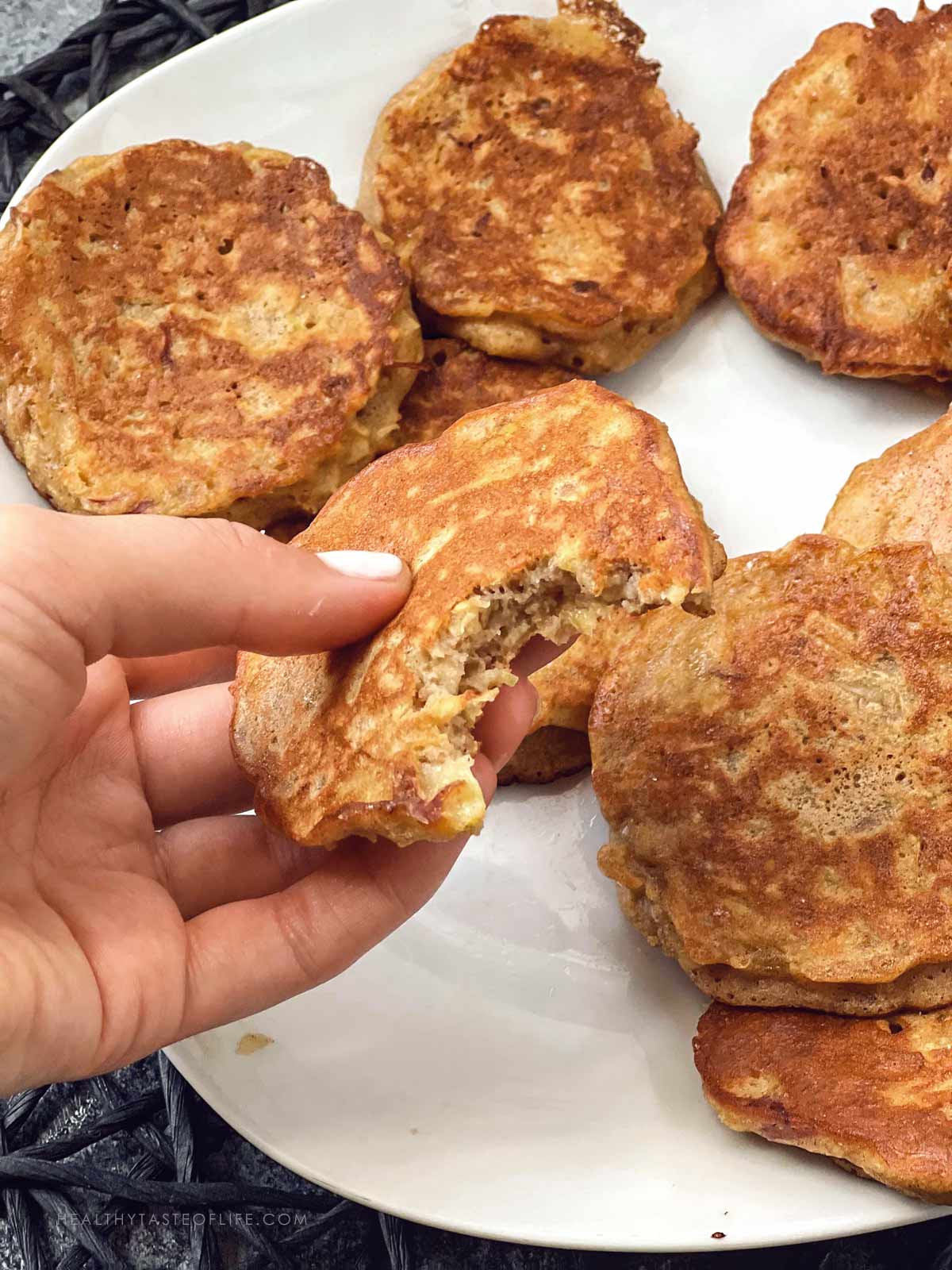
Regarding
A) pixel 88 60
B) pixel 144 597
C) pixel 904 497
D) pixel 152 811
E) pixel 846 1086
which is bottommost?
pixel 846 1086

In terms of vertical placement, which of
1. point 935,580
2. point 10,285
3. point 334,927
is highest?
point 10,285

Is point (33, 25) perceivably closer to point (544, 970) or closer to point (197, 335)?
point (197, 335)

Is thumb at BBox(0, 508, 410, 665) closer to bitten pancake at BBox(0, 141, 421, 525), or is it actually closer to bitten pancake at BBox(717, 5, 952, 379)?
bitten pancake at BBox(0, 141, 421, 525)

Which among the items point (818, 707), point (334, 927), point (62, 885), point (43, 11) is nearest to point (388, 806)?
point (334, 927)

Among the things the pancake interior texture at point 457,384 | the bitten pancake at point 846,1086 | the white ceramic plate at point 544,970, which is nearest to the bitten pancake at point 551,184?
the pancake interior texture at point 457,384

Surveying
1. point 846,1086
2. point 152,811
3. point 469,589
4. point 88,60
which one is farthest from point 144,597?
point 88,60

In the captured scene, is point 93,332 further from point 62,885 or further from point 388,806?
point 388,806

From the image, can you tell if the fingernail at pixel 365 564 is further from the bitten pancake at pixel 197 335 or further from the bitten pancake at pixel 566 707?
the bitten pancake at pixel 197 335

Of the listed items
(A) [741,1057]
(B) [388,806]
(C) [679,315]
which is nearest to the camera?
(B) [388,806]
